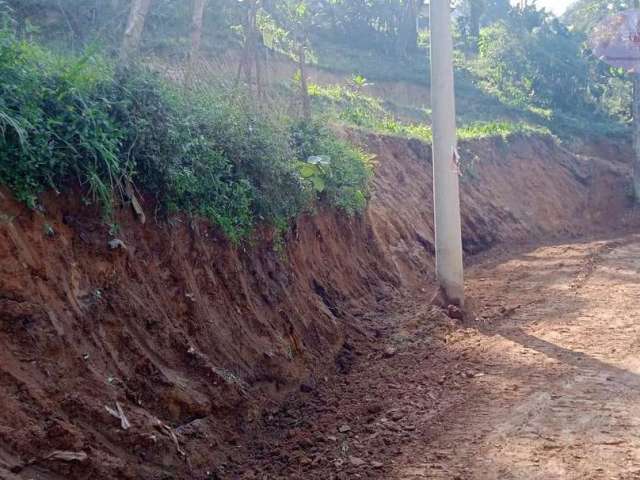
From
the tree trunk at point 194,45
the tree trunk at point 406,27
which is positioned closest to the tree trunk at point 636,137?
the tree trunk at point 406,27

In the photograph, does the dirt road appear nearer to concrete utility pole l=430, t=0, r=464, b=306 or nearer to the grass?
concrete utility pole l=430, t=0, r=464, b=306

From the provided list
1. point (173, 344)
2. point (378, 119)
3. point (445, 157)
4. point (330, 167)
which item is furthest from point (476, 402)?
point (378, 119)

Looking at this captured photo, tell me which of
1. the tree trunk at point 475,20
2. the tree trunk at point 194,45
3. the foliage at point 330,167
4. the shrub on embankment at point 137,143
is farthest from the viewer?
the tree trunk at point 475,20

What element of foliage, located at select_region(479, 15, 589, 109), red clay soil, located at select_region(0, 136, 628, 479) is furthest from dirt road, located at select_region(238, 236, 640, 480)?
foliage, located at select_region(479, 15, 589, 109)

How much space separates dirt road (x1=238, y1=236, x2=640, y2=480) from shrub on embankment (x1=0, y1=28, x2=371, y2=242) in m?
2.09

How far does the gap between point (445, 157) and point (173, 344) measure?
5362 millimetres

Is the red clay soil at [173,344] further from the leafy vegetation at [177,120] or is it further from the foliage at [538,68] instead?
the foliage at [538,68]

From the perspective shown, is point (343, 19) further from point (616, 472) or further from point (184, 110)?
point (616, 472)

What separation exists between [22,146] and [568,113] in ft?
99.7

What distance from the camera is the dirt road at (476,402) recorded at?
16.6 feet

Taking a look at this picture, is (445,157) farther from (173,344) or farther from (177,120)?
(173,344)

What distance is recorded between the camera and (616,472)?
468 cm

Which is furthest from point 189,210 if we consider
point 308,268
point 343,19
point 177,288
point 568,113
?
point 343,19

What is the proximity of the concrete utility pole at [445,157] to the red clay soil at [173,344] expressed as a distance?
79 centimetres
